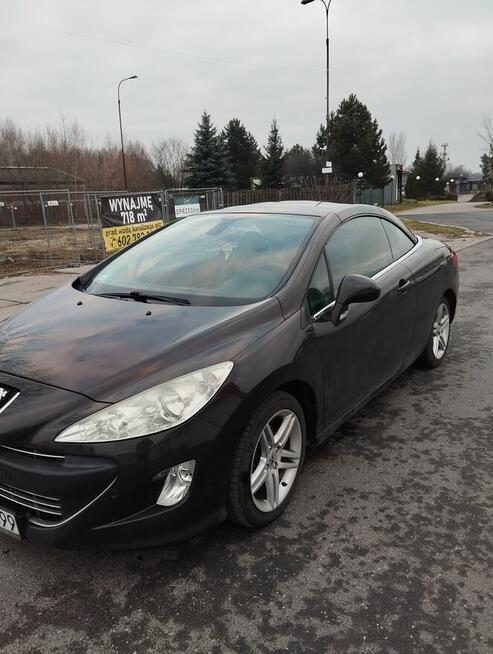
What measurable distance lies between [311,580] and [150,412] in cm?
101

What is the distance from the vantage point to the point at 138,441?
2.03 m

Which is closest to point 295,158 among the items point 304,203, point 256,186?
point 256,186

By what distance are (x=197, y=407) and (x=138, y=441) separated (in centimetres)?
27

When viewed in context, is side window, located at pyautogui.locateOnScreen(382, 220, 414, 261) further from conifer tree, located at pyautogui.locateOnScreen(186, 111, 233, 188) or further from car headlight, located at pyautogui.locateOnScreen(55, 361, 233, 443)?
conifer tree, located at pyautogui.locateOnScreen(186, 111, 233, 188)

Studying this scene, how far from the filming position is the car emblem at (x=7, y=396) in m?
2.16

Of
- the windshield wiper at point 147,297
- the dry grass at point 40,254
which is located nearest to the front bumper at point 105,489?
the windshield wiper at point 147,297

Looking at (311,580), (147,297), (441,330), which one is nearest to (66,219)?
(441,330)

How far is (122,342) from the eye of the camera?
7.99 feet

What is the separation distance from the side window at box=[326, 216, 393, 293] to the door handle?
167 mm

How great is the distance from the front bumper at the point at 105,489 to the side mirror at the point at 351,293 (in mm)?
1097

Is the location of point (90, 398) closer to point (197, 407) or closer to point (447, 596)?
point (197, 407)

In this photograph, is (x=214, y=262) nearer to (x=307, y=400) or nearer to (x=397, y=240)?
(x=307, y=400)

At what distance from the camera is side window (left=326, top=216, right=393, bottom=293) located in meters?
3.25

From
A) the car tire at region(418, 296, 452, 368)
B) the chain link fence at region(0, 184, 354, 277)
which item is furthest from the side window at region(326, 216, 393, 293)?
the chain link fence at region(0, 184, 354, 277)
